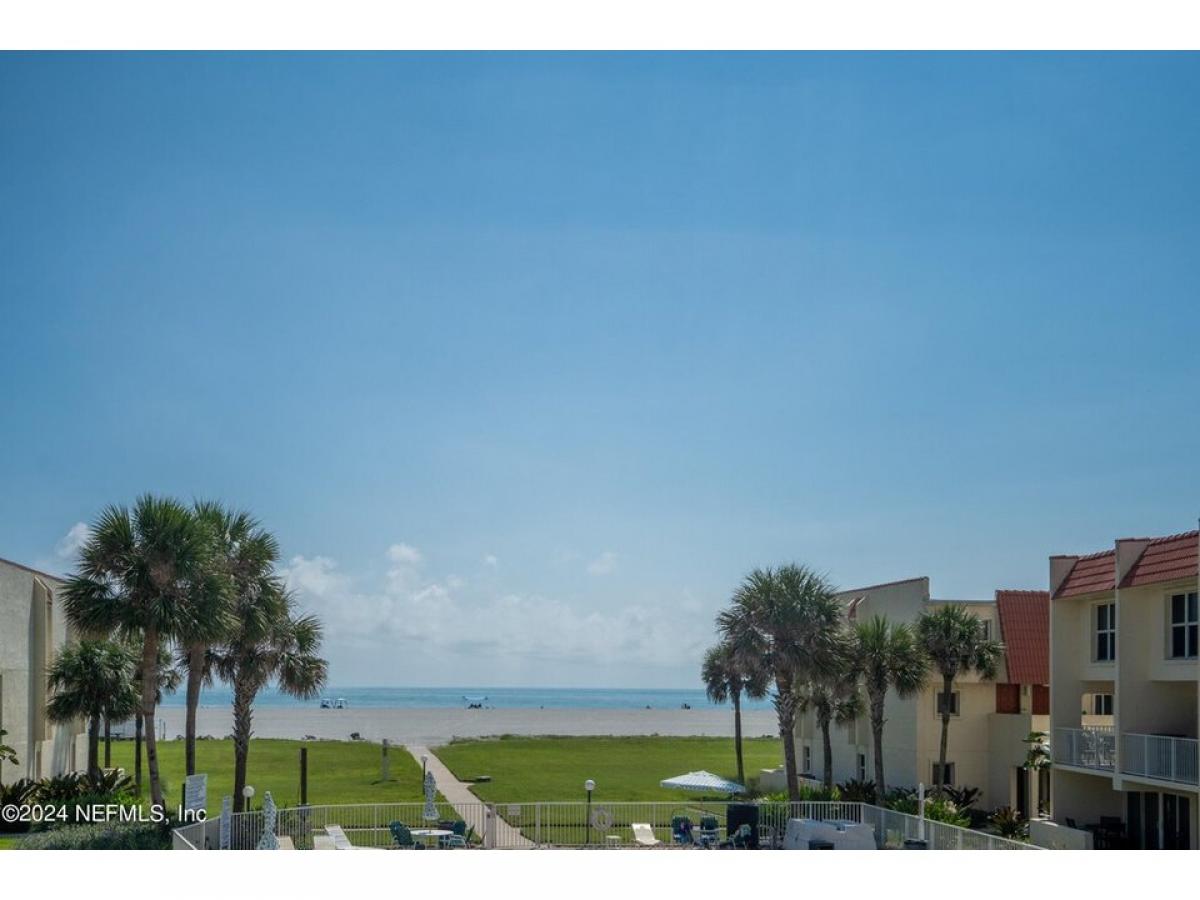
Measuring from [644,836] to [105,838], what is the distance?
11431 millimetres

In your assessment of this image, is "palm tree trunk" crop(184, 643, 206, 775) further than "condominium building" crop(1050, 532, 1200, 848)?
Yes

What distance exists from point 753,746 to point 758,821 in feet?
183

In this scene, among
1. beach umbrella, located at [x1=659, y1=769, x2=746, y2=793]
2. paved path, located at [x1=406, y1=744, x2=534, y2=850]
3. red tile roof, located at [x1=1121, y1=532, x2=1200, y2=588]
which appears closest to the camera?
red tile roof, located at [x1=1121, y1=532, x2=1200, y2=588]

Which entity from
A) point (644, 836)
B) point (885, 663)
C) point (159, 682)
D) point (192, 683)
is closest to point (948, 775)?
point (885, 663)

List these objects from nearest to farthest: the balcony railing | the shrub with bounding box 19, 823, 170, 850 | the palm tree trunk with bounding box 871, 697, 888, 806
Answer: the shrub with bounding box 19, 823, 170, 850 → the balcony railing → the palm tree trunk with bounding box 871, 697, 888, 806

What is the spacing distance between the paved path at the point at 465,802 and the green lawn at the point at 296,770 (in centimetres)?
98

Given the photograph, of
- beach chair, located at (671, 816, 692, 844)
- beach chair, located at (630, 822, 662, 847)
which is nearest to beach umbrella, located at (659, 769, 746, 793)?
beach chair, located at (630, 822, 662, 847)

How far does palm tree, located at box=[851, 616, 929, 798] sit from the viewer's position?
126ft

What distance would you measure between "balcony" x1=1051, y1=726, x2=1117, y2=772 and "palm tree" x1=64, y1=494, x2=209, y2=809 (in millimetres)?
20411

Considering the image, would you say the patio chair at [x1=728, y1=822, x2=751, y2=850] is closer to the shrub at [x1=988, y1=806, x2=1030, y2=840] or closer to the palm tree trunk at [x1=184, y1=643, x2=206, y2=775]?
the shrub at [x1=988, y1=806, x2=1030, y2=840]

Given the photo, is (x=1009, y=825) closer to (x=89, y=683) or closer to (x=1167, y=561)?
(x=1167, y=561)
